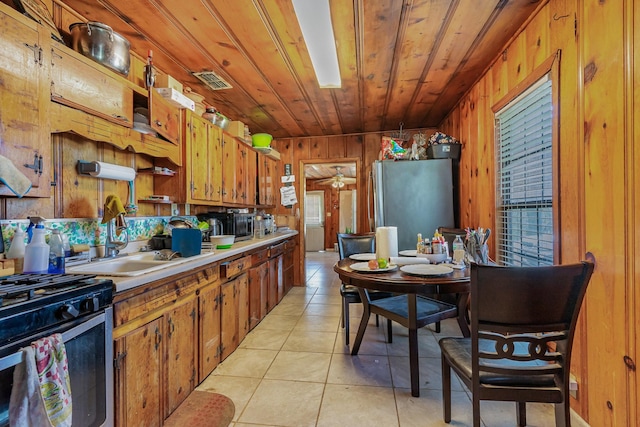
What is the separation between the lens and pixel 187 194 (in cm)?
250

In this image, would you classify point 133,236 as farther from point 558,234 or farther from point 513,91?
point 513,91

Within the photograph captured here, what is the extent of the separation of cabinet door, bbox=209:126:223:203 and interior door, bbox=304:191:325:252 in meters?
6.20

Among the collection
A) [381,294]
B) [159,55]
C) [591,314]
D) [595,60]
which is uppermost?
[159,55]

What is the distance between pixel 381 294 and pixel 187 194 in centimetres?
188

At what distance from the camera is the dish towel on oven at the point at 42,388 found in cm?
89

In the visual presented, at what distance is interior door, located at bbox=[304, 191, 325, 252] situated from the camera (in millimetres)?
9234

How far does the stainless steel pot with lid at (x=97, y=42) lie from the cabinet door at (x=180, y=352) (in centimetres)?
151

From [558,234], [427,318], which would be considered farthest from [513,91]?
[427,318]

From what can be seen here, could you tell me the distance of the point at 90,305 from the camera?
1146 millimetres

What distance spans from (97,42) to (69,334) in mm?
1582

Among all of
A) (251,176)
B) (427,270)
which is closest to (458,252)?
(427,270)

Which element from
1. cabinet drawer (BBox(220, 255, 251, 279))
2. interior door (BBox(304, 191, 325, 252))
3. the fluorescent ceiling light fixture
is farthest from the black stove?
interior door (BBox(304, 191, 325, 252))

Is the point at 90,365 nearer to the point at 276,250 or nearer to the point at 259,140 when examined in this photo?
the point at 276,250

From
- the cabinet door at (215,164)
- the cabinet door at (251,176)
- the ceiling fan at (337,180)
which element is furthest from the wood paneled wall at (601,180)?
the ceiling fan at (337,180)
